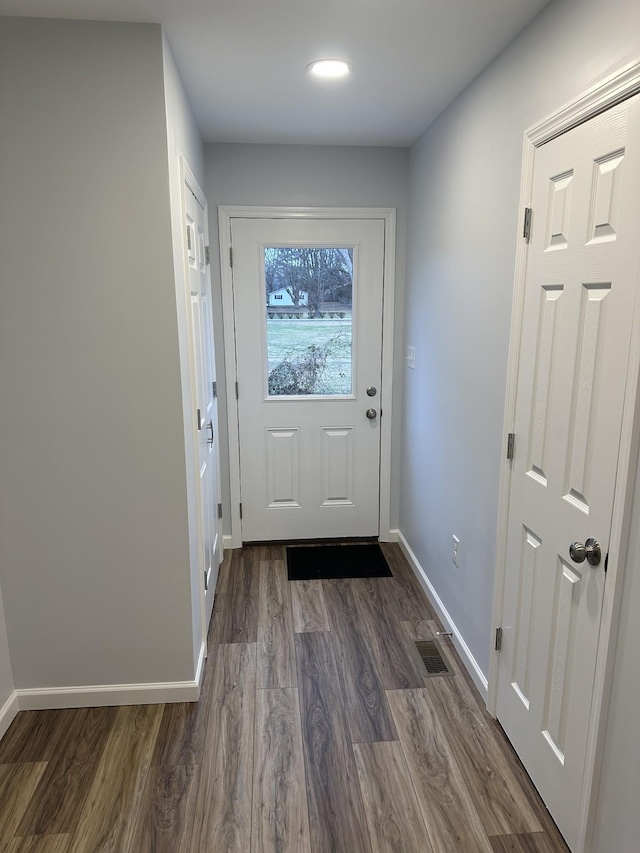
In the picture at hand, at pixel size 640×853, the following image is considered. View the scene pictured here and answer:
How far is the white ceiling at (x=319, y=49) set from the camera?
168cm

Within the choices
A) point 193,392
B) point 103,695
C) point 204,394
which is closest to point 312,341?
point 204,394

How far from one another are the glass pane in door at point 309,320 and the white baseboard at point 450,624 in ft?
3.61

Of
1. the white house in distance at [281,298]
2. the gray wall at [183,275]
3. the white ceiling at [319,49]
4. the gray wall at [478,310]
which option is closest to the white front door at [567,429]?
the gray wall at [478,310]

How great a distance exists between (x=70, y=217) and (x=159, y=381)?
2.00ft

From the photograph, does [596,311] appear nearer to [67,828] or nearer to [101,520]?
[101,520]

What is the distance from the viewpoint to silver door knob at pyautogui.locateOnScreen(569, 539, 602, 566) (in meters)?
1.45

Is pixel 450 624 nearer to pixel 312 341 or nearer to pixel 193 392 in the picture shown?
pixel 193 392

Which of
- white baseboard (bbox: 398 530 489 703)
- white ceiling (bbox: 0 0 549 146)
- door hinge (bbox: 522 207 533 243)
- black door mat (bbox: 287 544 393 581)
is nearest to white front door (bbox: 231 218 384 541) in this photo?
black door mat (bbox: 287 544 393 581)

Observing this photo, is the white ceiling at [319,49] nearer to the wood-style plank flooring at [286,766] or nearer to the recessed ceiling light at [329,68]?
the recessed ceiling light at [329,68]

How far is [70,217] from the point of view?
6.17 feet

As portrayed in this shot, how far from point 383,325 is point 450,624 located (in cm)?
175

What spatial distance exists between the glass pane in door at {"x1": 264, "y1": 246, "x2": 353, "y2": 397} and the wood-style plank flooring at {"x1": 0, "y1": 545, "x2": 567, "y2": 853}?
1.53m

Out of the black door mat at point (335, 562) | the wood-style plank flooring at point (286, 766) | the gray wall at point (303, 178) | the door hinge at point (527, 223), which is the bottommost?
the wood-style plank flooring at point (286, 766)

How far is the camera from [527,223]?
1803mm
